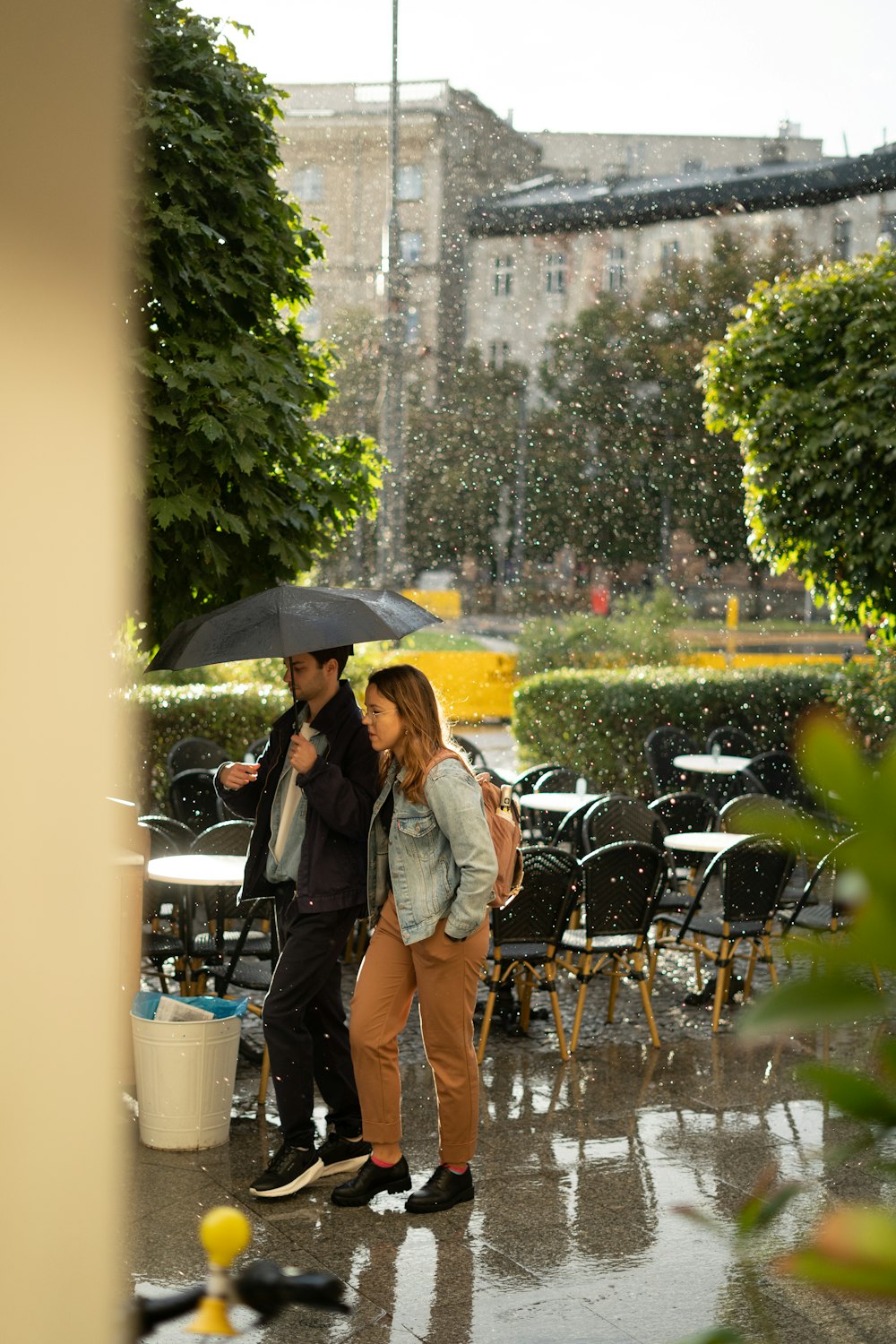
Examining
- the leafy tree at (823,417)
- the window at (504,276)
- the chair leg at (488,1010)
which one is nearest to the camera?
the chair leg at (488,1010)

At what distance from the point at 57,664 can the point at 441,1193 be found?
3.96 metres

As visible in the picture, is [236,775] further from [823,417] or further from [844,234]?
[844,234]

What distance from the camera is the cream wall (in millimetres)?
1312

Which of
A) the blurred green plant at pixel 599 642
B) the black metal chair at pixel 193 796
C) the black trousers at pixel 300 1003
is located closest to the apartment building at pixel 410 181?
the blurred green plant at pixel 599 642

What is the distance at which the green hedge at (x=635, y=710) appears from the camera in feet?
46.3

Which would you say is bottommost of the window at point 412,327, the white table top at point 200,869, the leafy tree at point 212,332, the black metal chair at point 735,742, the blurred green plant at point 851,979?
the black metal chair at point 735,742

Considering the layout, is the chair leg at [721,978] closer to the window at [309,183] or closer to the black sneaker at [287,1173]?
the black sneaker at [287,1173]

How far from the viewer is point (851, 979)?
743mm

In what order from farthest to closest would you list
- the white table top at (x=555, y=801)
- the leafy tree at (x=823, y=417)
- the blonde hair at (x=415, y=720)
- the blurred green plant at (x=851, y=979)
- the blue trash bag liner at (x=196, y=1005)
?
the leafy tree at (x=823, y=417), the white table top at (x=555, y=801), the blue trash bag liner at (x=196, y=1005), the blonde hair at (x=415, y=720), the blurred green plant at (x=851, y=979)

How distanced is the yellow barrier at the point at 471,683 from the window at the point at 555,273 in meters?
22.6

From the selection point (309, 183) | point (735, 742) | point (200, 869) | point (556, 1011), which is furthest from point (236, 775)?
point (309, 183)

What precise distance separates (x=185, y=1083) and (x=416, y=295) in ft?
142

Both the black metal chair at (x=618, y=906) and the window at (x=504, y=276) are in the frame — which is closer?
the black metal chair at (x=618, y=906)

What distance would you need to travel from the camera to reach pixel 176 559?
279 inches
